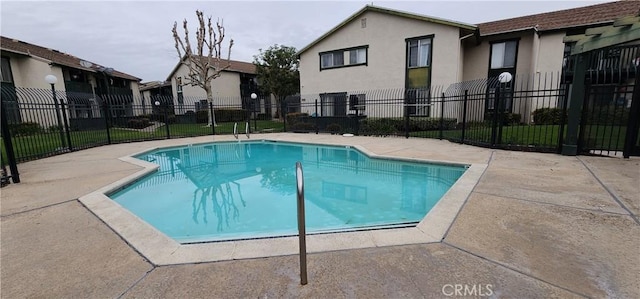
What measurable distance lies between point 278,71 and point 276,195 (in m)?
21.6

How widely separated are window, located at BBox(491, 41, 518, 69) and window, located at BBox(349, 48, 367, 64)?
7.24 m

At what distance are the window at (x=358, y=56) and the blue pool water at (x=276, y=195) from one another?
30.6 feet

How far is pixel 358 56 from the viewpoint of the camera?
16953 millimetres

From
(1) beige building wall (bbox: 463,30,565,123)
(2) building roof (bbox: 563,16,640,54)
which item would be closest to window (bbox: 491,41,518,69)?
(1) beige building wall (bbox: 463,30,565,123)

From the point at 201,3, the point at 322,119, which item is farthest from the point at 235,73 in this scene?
the point at 322,119

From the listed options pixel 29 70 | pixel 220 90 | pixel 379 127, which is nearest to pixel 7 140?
pixel 379 127

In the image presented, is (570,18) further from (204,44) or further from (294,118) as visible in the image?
(204,44)

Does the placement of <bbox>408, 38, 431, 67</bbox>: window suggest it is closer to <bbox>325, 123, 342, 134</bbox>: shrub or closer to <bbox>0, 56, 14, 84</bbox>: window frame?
<bbox>325, 123, 342, 134</bbox>: shrub

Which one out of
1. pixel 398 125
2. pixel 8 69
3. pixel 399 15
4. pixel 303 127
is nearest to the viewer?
pixel 398 125

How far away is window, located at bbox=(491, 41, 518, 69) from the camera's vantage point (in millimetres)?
15266

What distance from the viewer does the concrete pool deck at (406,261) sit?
2092mm

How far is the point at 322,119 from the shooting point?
625 inches

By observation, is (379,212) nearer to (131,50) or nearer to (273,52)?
(273,52)

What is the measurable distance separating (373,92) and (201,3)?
13890mm
